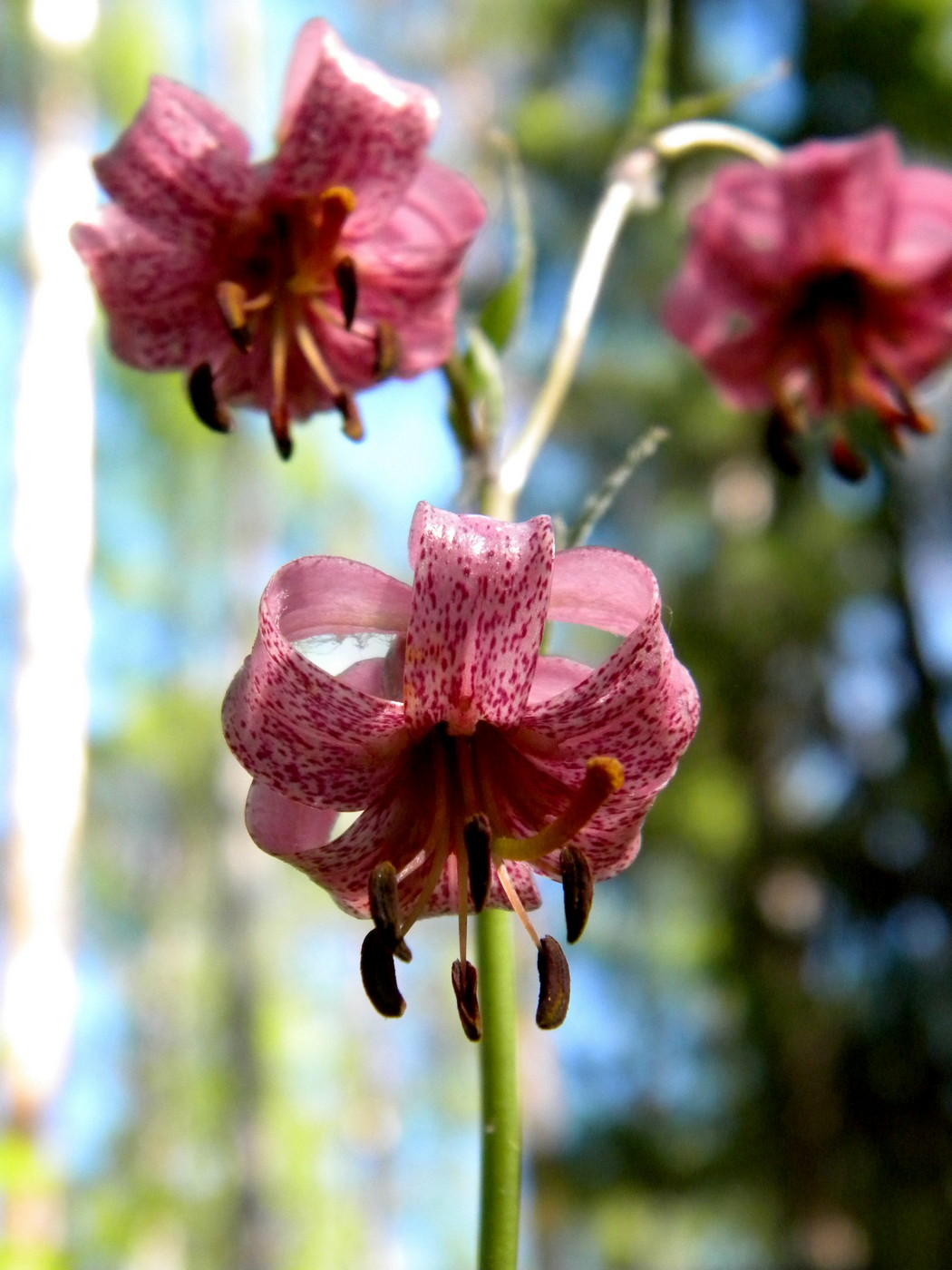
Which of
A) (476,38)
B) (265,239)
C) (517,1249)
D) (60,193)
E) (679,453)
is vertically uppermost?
(476,38)

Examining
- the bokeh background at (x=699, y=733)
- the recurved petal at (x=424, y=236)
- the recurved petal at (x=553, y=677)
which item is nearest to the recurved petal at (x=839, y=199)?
the recurved petal at (x=424, y=236)

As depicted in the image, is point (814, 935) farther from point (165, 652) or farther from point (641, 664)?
point (165, 652)

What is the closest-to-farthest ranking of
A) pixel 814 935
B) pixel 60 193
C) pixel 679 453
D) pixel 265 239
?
pixel 265 239 < pixel 814 935 < pixel 679 453 < pixel 60 193

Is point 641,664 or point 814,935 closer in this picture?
point 641,664

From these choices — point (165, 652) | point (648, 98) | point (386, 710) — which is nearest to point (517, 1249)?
point (386, 710)

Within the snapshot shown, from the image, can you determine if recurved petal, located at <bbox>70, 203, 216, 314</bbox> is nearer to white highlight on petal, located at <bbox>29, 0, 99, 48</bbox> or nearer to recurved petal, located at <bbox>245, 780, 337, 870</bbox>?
recurved petal, located at <bbox>245, 780, 337, 870</bbox>

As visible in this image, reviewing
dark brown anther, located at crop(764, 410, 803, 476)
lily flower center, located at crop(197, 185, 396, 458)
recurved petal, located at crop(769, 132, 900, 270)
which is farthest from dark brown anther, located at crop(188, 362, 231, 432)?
recurved petal, located at crop(769, 132, 900, 270)
